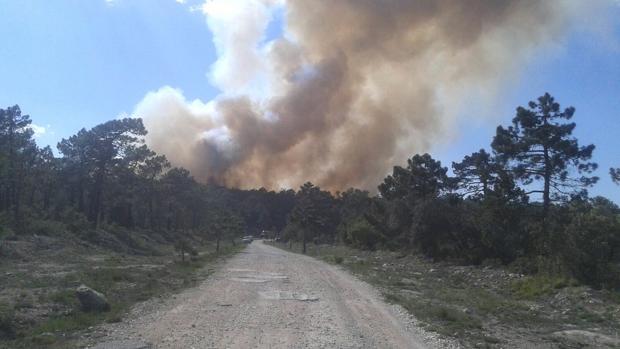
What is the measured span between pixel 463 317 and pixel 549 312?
4.13 m

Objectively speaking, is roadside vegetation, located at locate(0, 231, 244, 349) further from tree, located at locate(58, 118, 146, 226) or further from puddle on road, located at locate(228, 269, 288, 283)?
→ tree, located at locate(58, 118, 146, 226)

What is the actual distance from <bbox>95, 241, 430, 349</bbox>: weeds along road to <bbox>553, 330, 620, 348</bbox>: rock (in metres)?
3.84

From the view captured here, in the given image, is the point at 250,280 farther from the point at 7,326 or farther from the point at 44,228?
the point at 44,228

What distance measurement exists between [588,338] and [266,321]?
791 cm

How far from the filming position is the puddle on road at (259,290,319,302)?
17.7 m

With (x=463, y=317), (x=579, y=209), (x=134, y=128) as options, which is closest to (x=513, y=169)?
(x=579, y=209)

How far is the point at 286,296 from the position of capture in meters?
18.4

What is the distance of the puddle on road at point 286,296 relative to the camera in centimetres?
1767

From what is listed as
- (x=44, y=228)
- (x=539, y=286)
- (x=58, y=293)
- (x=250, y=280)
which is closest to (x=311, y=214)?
(x=44, y=228)

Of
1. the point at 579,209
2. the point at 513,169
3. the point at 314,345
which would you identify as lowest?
the point at 314,345

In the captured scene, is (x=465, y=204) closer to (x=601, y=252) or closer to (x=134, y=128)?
(x=601, y=252)

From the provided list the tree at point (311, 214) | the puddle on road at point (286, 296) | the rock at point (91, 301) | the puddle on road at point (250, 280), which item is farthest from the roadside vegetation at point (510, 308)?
the tree at point (311, 214)

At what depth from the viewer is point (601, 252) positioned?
21.7m

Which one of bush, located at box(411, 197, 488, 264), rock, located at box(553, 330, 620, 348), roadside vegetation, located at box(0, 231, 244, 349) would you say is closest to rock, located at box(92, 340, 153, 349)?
roadside vegetation, located at box(0, 231, 244, 349)
